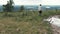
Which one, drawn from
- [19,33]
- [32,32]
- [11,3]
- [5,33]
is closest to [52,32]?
[32,32]

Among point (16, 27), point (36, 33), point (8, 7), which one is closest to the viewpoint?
point (36, 33)

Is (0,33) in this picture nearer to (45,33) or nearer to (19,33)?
(19,33)

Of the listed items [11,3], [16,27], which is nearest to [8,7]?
[11,3]

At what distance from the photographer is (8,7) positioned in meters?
51.0

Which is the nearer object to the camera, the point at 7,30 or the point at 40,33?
the point at 40,33

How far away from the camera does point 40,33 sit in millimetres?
16531

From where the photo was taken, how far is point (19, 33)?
1644 cm

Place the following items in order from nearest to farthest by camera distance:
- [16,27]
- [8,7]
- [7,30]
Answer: [7,30], [16,27], [8,7]

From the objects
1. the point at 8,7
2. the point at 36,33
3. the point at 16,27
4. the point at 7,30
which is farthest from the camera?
the point at 8,7

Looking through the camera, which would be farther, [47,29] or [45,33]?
[47,29]

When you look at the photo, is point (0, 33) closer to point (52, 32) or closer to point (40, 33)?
point (40, 33)

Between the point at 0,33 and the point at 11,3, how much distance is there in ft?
114

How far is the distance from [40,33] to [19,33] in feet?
5.88

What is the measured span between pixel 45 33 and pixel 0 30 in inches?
167
